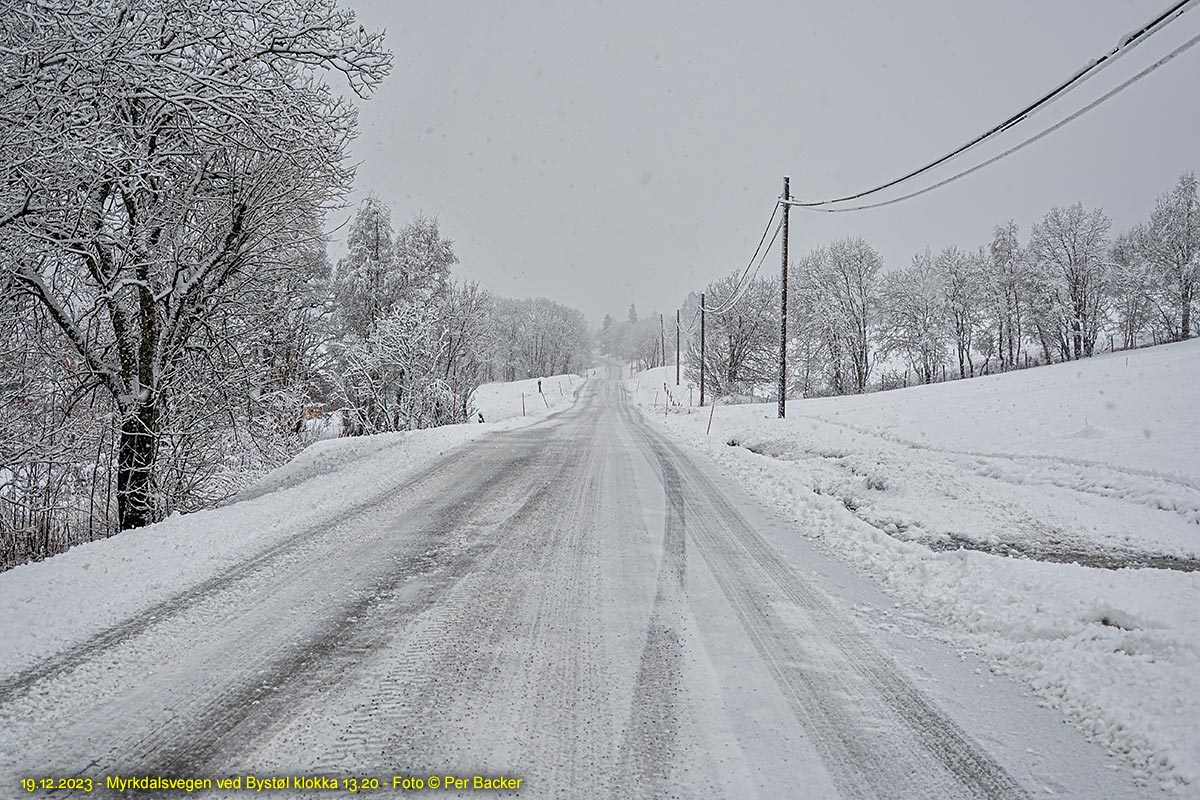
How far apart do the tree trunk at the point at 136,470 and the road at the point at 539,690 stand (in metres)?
3.33

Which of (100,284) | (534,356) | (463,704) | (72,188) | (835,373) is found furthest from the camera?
(534,356)

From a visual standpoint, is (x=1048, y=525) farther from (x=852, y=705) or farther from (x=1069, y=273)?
(x=1069, y=273)

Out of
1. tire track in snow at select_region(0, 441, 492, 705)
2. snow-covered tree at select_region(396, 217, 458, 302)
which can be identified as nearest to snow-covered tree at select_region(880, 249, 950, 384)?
snow-covered tree at select_region(396, 217, 458, 302)

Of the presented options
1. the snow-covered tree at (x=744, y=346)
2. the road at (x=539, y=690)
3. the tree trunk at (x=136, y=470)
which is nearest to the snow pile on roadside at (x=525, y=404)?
the snow-covered tree at (x=744, y=346)

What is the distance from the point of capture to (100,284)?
248 inches

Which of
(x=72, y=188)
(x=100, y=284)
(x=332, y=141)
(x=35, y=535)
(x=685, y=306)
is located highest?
(x=685, y=306)

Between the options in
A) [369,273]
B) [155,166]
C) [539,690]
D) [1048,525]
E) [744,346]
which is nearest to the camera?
[539,690]

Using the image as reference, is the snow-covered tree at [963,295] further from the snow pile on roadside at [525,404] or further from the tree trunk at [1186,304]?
the snow pile on roadside at [525,404]

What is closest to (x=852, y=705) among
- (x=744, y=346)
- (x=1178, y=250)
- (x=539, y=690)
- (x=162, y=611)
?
(x=539, y=690)

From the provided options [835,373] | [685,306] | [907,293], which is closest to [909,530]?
[835,373]

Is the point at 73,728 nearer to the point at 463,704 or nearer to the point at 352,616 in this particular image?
the point at 352,616

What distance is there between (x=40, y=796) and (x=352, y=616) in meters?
1.71

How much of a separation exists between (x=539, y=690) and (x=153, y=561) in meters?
3.61

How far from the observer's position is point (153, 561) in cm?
447
